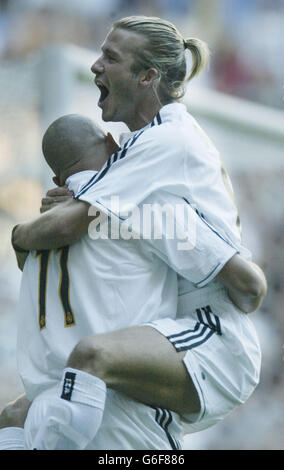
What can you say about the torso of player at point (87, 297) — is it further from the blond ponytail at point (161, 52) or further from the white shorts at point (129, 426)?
the blond ponytail at point (161, 52)

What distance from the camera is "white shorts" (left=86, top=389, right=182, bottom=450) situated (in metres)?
1.65

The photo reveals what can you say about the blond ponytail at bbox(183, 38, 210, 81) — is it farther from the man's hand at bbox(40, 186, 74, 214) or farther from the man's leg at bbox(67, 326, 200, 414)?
the man's leg at bbox(67, 326, 200, 414)

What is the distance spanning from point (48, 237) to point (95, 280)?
0.36ft

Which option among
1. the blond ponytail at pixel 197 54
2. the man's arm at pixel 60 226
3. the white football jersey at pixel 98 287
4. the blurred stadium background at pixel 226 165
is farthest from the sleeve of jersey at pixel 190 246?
the blurred stadium background at pixel 226 165

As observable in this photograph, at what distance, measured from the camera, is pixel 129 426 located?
166 cm

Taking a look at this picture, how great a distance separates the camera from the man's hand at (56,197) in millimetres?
1744

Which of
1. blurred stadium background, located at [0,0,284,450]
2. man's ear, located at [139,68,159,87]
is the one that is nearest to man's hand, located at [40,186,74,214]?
man's ear, located at [139,68,159,87]

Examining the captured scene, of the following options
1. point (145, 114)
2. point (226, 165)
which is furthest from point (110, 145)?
point (226, 165)

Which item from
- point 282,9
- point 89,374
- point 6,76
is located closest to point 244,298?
point 89,374

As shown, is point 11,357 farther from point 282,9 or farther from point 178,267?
point 282,9

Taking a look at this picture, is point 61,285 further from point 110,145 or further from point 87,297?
point 110,145

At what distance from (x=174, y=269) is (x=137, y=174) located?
178 mm

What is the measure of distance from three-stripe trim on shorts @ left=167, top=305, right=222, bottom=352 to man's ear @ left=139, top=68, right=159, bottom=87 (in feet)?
1.44

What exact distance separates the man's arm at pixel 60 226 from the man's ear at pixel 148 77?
286 mm
